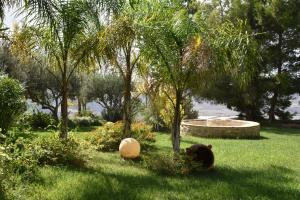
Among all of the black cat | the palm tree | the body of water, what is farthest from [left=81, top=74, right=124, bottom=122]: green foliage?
the black cat

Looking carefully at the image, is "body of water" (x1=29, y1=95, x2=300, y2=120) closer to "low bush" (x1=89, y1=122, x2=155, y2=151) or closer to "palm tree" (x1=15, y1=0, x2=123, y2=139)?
"low bush" (x1=89, y1=122, x2=155, y2=151)

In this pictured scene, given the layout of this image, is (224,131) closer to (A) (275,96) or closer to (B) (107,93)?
(B) (107,93)

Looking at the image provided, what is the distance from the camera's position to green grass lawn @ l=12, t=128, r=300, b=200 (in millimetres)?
7223

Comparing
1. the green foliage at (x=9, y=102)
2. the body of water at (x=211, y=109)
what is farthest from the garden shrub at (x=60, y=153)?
the body of water at (x=211, y=109)

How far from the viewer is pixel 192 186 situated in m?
8.06

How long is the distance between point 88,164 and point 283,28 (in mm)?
22713

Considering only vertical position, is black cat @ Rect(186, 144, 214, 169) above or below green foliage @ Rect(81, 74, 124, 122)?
below

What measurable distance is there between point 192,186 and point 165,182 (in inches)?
23.5

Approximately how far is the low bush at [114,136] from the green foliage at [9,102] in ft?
8.40

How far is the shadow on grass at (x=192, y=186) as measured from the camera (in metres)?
7.31

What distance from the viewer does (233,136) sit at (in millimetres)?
19016

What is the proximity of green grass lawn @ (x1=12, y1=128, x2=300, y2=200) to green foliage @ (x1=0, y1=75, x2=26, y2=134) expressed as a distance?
3460mm

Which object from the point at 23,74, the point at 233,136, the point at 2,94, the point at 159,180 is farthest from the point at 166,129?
the point at 159,180

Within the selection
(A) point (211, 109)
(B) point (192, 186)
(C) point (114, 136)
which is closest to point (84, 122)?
(C) point (114, 136)
